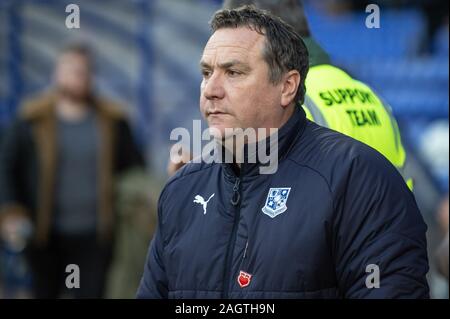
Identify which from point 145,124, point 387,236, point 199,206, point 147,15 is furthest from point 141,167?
point 387,236

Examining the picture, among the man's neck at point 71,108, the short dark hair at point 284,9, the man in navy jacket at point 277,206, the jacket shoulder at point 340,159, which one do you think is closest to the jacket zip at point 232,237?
the man in navy jacket at point 277,206

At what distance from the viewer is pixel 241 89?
330 centimetres

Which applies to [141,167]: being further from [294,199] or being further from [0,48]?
[294,199]

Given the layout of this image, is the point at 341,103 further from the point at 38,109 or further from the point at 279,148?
the point at 38,109

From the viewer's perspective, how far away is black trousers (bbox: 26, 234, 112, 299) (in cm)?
737

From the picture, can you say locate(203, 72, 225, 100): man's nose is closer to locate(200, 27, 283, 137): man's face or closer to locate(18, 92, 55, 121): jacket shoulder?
locate(200, 27, 283, 137): man's face

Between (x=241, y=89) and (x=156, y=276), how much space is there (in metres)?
0.74

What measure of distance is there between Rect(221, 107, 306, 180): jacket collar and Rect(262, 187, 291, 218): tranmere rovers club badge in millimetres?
108

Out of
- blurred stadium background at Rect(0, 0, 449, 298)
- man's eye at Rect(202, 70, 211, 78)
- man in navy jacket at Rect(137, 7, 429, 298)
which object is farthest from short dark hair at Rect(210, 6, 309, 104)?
blurred stadium background at Rect(0, 0, 449, 298)

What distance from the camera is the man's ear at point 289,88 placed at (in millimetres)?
3359

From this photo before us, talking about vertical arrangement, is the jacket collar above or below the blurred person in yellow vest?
below

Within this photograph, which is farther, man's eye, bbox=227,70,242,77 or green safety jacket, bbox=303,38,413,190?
green safety jacket, bbox=303,38,413,190

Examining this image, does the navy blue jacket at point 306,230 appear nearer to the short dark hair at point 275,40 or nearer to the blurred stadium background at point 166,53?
the short dark hair at point 275,40
